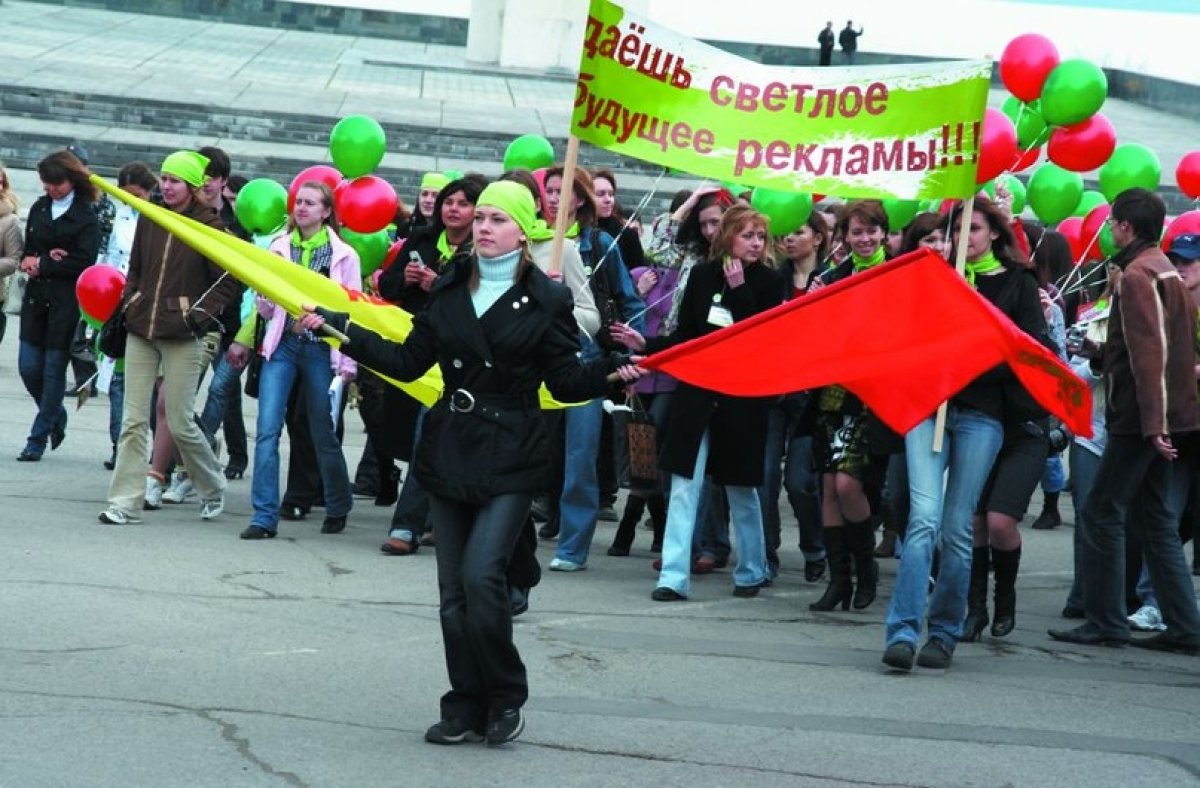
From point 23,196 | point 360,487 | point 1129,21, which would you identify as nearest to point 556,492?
point 360,487

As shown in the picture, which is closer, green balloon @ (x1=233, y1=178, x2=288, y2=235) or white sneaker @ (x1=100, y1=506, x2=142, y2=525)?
white sneaker @ (x1=100, y1=506, x2=142, y2=525)

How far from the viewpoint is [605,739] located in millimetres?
A: 6742

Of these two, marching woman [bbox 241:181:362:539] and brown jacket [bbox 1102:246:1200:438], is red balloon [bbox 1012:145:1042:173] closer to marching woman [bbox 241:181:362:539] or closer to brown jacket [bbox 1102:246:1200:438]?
brown jacket [bbox 1102:246:1200:438]

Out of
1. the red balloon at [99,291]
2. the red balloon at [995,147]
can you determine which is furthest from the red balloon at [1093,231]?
the red balloon at [99,291]

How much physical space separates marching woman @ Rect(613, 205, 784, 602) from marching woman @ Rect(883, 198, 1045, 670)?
136 centimetres

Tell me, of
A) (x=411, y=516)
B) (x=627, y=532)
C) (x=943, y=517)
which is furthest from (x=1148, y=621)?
(x=411, y=516)

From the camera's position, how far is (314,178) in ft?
38.4

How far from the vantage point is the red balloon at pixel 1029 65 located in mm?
12125

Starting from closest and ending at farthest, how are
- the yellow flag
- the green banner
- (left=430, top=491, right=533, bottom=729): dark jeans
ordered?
(left=430, top=491, right=533, bottom=729): dark jeans
the green banner
the yellow flag

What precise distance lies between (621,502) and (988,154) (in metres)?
4.18

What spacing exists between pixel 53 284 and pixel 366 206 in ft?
8.21

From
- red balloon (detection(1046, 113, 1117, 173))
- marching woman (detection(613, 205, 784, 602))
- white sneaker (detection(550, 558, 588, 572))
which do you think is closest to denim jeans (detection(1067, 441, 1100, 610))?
marching woman (detection(613, 205, 784, 602))

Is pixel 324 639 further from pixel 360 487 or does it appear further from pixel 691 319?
pixel 360 487

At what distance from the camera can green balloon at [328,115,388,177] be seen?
11.9 meters
